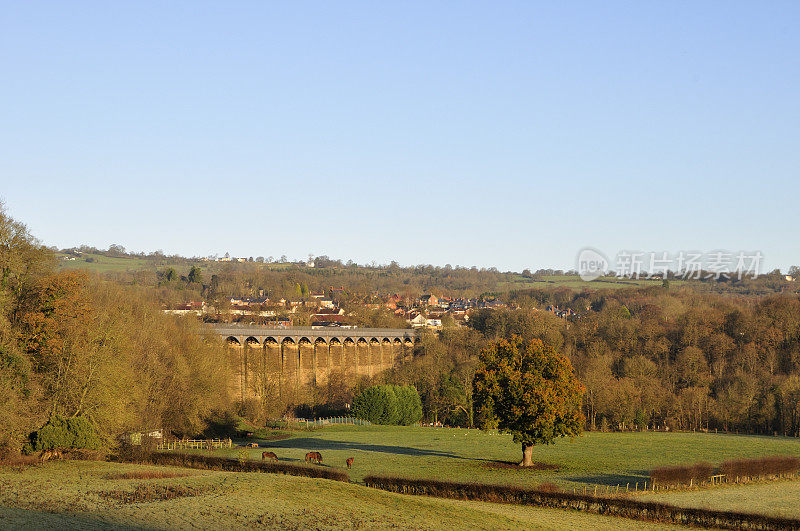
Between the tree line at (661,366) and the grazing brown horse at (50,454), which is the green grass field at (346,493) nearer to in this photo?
the grazing brown horse at (50,454)

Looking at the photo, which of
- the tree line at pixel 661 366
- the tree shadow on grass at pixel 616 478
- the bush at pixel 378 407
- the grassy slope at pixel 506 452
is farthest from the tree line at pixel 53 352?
the tree line at pixel 661 366

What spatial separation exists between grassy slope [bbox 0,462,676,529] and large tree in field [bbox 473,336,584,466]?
15.0 metres

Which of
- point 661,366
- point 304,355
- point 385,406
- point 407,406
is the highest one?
point 661,366

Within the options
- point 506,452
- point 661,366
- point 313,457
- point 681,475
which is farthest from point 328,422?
point 681,475

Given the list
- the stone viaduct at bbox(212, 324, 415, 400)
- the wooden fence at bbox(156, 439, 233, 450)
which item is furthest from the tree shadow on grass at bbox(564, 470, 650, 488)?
the stone viaduct at bbox(212, 324, 415, 400)

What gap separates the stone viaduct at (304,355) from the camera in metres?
108

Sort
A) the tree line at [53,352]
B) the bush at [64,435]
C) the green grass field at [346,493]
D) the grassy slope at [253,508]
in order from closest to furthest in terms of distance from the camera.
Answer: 1. the grassy slope at [253,508]
2. the green grass field at [346,493]
3. the tree line at [53,352]
4. the bush at [64,435]

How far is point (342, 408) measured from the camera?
11169 centimetres

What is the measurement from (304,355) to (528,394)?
77.9m

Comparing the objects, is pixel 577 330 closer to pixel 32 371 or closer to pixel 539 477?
pixel 539 477

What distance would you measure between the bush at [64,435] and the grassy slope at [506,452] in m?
11.6

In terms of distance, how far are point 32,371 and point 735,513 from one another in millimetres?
41042

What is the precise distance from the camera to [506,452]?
66.2 m

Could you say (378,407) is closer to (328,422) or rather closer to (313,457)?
(328,422)
